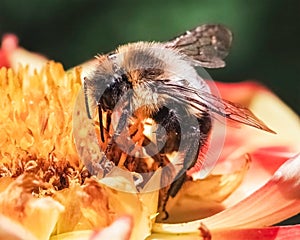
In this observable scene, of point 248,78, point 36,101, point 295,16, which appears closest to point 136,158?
point 36,101

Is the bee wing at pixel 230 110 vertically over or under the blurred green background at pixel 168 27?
over

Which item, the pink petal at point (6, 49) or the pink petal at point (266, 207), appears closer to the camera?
the pink petal at point (266, 207)

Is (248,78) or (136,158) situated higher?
(136,158)

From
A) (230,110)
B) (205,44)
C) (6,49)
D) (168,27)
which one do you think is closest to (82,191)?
(230,110)

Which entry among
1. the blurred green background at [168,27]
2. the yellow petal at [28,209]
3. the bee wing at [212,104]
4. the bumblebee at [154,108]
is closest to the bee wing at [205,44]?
the bumblebee at [154,108]

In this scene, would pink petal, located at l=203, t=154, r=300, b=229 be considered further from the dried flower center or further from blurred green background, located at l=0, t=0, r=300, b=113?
blurred green background, located at l=0, t=0, r=300, b=113

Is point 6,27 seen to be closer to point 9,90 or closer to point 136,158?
point 9,90

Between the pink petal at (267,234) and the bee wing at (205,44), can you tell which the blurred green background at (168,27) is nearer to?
the bee wing at (205,44)
